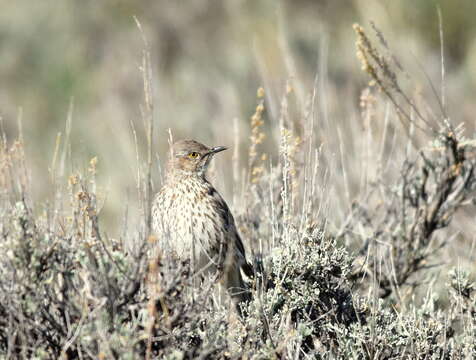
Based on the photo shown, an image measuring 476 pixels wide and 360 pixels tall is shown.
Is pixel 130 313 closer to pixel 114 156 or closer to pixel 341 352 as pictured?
pixel 341 352

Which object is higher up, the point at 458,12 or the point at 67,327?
the point at 458,12

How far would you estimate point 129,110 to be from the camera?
11.9m

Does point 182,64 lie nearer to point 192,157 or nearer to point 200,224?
point 192,157

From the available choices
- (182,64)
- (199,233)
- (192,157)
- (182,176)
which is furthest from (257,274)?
(182,64)

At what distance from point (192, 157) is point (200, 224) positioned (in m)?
0.68

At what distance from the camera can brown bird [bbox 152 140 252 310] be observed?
4.84 metres

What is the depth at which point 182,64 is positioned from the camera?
1367 cm

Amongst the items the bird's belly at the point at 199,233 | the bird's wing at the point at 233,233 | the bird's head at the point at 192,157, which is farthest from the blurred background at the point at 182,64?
the bird's belly at the point at 199,233

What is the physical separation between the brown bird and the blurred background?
2.52 m

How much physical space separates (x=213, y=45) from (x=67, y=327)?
11.2m

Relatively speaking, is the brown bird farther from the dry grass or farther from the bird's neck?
the dry grass

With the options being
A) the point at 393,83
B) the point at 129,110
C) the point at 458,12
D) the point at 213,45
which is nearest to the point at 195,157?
the point at 393,83

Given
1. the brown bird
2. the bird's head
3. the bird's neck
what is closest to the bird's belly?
the brown bird

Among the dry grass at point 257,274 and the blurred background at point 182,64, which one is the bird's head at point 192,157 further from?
the blurred background at point 182,64
